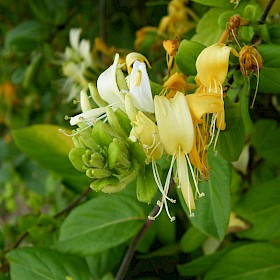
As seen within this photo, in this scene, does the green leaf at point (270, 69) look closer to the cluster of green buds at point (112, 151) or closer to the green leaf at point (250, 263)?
the cluster of green buds at point (112, 151)

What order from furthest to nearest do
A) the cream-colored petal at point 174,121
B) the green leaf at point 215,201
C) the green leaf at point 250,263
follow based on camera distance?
the green leaf at point 250,263, the green leaf at point 215,201, the cream-colored petal at point 174,121

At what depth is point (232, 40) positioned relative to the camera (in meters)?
0.46

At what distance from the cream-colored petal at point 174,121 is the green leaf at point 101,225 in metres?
0.30

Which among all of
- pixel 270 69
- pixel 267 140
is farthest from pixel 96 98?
pixel 267 140

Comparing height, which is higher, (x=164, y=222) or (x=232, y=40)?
(x=232, y=40)

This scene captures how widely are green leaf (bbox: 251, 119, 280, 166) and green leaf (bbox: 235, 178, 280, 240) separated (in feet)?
0.20

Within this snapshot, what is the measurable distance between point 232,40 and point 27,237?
48cm

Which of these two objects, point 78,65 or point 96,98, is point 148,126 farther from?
point 78,65

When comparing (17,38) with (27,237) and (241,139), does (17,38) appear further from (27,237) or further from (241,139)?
(241,139)

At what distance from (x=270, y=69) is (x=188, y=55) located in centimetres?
7

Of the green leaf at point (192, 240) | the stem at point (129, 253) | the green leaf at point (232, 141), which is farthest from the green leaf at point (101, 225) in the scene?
the green leaf at point (232, 141)

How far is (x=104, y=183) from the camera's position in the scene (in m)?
0.41

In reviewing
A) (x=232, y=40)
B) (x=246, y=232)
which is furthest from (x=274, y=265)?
(x=232, y=40)

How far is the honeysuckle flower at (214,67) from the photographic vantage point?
39cm
